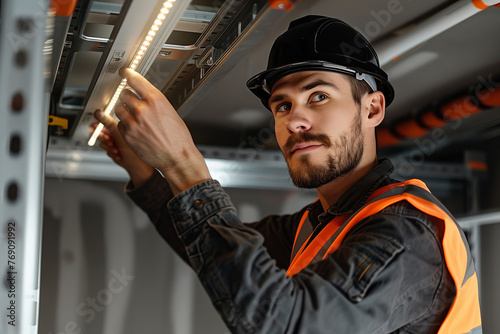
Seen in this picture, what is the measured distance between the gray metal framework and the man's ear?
92 cm

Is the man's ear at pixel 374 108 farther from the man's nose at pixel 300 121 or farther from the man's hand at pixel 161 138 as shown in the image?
→ the man's hand at pixel 161 138

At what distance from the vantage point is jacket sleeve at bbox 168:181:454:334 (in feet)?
2.89

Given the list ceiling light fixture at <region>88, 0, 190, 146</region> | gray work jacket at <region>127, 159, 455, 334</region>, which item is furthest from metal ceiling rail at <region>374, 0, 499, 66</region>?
ceiling light fixture at <region>88, 0, 190, 146</region>

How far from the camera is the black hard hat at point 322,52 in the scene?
129 cm

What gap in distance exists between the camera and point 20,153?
682mm

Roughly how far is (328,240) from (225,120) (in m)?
1.84

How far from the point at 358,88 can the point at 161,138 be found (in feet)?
1.98

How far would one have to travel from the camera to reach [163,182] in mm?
1667

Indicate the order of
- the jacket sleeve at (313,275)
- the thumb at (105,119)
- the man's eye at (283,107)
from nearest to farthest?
the jacket sleeve at (313,275), the man's eye at (283,107), the thumb at (105,119)

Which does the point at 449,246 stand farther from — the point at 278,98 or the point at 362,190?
the point at 278,98

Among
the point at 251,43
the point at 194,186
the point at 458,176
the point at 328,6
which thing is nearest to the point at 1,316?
the point at 194,186

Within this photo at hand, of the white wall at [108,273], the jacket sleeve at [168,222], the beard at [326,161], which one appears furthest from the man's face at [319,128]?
the white wall at [108,273]

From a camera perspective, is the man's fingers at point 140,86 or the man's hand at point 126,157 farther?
the man's hand at point 126,157

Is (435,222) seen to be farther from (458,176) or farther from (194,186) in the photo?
(458,176)
